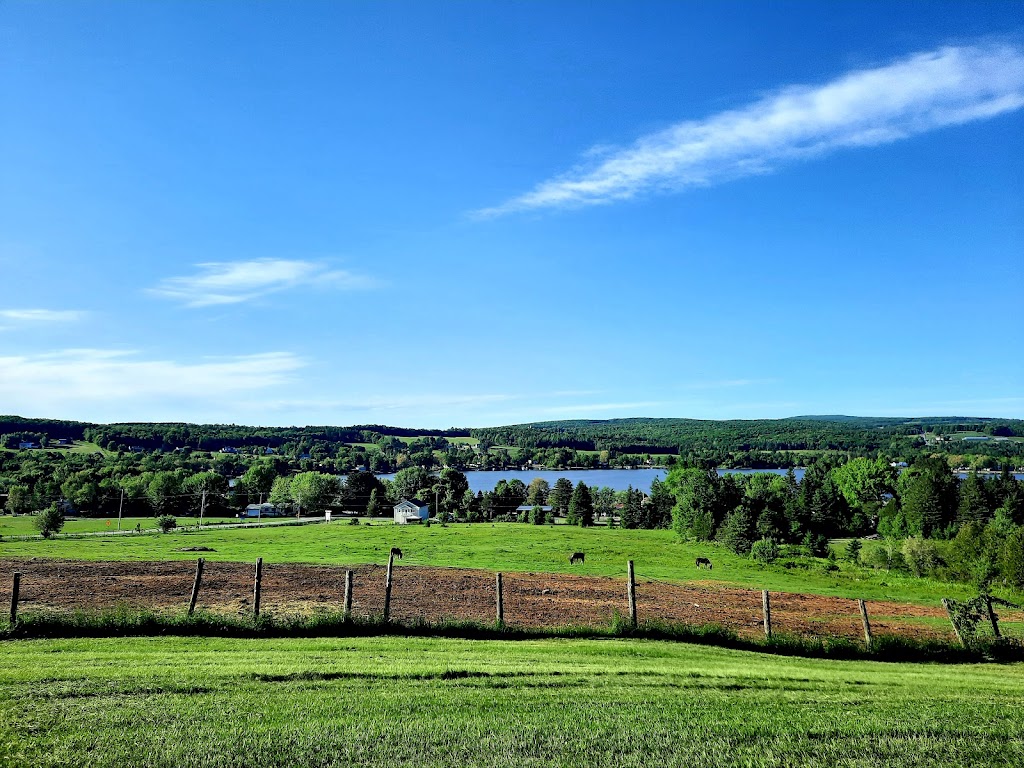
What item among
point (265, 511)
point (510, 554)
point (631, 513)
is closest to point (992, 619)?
point (510, 554)

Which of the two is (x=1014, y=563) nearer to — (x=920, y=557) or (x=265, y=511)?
(x=920, y=557)

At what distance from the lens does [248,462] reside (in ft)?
649

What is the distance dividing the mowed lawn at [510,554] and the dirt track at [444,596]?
18.5ft

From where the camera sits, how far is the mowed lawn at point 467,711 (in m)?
8.12

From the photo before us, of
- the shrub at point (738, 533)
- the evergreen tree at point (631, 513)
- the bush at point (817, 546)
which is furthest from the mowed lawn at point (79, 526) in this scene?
the bush at point (817, 546)

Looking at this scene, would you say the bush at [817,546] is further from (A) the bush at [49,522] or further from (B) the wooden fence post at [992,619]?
(A) the bush at [49,522]

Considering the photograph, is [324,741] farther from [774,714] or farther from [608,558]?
[608,558]

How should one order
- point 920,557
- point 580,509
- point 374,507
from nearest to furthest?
point 920,557 < point 580,509 < point 374,507

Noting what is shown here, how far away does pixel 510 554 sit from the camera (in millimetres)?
53375

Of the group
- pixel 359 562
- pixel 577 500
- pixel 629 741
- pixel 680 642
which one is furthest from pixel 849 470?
pixel 629 741

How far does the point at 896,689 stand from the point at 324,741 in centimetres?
1129

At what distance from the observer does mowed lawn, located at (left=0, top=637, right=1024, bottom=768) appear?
812 cm

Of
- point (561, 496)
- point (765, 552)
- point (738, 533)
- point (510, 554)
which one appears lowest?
point (561, 496)

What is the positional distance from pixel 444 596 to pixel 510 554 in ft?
82.4
